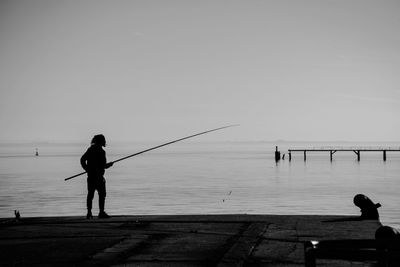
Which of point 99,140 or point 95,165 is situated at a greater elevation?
point 99,140

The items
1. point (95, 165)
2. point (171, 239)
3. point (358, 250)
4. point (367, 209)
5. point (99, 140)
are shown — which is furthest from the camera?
point (95, 165)

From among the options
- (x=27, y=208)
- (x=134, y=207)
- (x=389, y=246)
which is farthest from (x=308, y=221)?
(x=27, y=208)

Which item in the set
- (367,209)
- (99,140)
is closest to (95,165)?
(99,140)

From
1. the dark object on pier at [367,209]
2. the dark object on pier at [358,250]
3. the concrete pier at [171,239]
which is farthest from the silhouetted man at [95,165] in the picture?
the dark object on pier at [358,250]

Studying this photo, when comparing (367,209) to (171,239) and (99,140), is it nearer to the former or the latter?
(171,239)

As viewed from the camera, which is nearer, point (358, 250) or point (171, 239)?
point (358, 250)

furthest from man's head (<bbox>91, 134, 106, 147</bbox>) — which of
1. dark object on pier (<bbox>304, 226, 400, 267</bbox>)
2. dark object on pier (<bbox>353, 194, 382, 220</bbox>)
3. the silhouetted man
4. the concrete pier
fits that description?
dark object on pier (<bbox>304, 226, 400, 267</bbox>)

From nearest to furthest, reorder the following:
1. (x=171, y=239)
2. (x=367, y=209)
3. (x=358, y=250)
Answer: (x=358, y=250), (x=171, y=239), (x=367, y=209)

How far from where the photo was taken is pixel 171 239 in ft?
26.9

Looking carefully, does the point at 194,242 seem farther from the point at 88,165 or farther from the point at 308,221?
the point at 88,165

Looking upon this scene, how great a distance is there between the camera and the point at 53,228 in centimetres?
980

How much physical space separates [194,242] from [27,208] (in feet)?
70.4

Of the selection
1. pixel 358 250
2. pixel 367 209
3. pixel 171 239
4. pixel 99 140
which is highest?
pixel 99 140

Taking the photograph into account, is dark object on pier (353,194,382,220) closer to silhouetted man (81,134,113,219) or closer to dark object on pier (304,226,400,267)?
silhouetted man (81,134,113,219)
